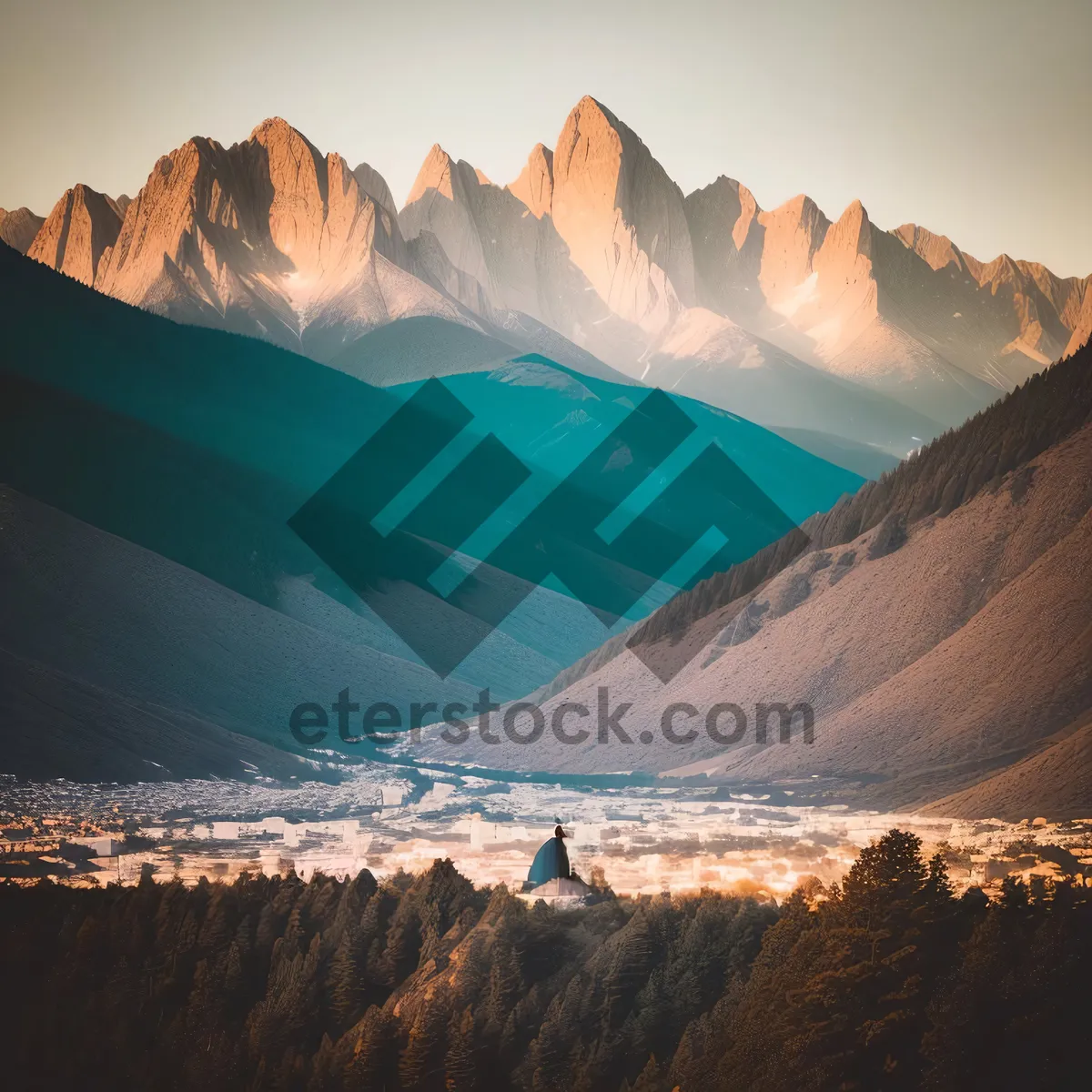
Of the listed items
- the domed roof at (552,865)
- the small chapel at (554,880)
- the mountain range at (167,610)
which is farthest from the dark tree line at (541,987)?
the mountain range at (167,610)

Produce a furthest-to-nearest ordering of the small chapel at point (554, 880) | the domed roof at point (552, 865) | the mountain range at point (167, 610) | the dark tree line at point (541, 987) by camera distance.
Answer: the mountain range at point (167, 610) → the domed roof at point (552, 865) → the small chapel at point (554, 880) → the dark tree line at point (541, 987)

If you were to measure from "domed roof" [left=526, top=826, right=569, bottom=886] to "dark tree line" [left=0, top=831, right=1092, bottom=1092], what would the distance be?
1.71m

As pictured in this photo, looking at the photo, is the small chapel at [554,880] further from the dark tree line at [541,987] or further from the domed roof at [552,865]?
the dark tree line at [541,987]

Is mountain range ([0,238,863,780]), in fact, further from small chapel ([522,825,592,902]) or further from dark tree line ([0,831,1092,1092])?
small chapel ([522,825,592,902])

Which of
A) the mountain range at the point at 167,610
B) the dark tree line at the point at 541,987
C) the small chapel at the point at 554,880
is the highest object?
the mountain range at the point at 167,610

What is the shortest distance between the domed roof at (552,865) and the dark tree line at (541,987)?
1.71 m

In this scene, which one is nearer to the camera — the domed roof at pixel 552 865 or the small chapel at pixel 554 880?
the small chapel at pixel 554 880

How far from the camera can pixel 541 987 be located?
44625 millimetres

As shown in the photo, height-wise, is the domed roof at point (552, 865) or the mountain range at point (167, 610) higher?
the mountain range at point (167, 610)

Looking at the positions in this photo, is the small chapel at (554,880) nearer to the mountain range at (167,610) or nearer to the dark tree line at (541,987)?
the dark tree line at (541,987)

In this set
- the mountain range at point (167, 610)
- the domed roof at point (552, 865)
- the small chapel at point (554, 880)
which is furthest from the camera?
the mountain range at point (167, 610)

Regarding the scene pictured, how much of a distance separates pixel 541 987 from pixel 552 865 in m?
5.64

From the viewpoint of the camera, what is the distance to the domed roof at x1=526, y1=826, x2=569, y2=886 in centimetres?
4934

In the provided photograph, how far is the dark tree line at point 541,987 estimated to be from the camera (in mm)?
36625
